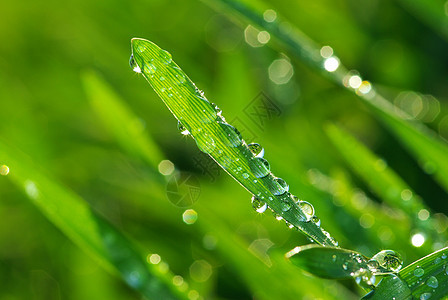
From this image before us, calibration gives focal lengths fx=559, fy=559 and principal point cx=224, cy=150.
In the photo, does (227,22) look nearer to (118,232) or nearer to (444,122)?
(444,122)

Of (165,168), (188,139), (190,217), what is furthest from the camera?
(188,139)

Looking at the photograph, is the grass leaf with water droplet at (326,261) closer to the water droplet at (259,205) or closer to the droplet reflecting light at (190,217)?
the water droplet at (259,205)

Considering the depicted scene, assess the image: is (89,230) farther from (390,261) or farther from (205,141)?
(390,261)

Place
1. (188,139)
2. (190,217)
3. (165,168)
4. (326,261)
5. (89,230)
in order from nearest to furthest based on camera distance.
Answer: (326,261) → (89,230) → (190,217) → (165,168) → (188,139)

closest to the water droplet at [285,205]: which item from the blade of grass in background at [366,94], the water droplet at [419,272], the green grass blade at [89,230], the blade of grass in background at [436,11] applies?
the water droplet at [419,272]

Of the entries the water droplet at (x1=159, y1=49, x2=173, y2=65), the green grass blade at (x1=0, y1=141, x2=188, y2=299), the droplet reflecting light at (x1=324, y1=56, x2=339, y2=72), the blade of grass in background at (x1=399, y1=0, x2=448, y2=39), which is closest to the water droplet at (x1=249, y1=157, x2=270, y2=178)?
the water droplet at (x1=159, y1=49, x2=173, y2=65)

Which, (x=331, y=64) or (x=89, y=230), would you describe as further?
(x=331, y=64)

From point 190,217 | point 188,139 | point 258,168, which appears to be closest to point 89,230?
point 190,217

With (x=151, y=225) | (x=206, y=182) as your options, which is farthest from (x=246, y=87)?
(x=151, y=225)
